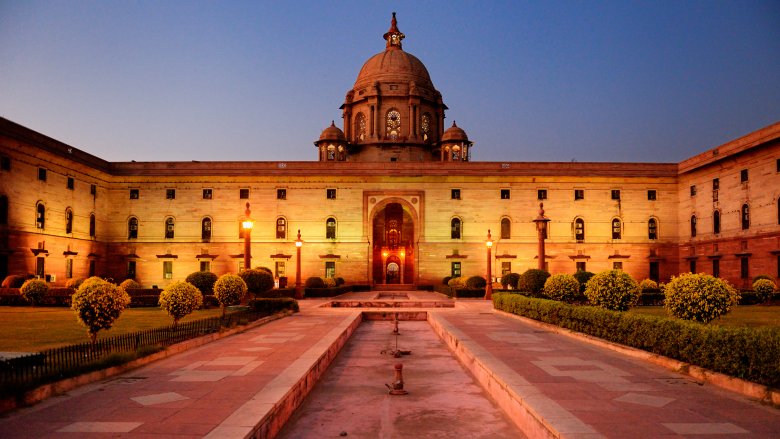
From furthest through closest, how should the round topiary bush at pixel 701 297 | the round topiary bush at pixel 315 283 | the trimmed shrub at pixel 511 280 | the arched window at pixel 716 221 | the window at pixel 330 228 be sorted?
the window at pixel 330 228 → the arched window at pixel 716 221 → the round topiary bush at pixel 315 283 → the trimmed shrub at pixel 511 280 → the round topiary bush at pixel 701 297

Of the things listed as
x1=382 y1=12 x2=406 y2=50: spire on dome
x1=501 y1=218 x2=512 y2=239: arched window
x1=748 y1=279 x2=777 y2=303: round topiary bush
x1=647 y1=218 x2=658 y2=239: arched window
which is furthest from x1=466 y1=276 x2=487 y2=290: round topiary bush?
x1=382 y1=12 x2=406 y2=50: spire on dome

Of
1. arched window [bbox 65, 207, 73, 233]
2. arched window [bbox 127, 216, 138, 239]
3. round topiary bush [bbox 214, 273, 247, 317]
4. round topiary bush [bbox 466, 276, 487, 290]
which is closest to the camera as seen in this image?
round topiary bush [bbox 214, 273, 247, 317]

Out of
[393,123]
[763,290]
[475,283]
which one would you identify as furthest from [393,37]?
[763,290]

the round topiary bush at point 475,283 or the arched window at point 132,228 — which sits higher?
the arched window at point 132,228

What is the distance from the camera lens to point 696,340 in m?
10.0

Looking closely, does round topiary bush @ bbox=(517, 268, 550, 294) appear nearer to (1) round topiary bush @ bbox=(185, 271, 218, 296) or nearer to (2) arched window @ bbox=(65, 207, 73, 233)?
(1) round topiary bush @ bbox=(185, 271, 218, 296)

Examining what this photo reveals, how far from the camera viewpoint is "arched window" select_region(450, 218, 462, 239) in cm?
4612

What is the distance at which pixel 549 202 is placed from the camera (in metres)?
46.3

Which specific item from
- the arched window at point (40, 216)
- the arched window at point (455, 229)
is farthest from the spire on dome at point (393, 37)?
the arched window at point (40, 216)

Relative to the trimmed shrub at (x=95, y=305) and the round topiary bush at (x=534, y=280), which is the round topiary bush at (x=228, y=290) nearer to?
the trimmed shrub at (x=95, y=305)

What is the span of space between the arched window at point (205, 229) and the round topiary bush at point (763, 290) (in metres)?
37.9

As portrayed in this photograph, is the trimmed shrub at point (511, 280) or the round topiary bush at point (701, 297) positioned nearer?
the round topiary bush at point (701, 297)

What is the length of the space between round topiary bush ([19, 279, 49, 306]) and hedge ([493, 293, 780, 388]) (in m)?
23.2

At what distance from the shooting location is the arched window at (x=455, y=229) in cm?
4612
